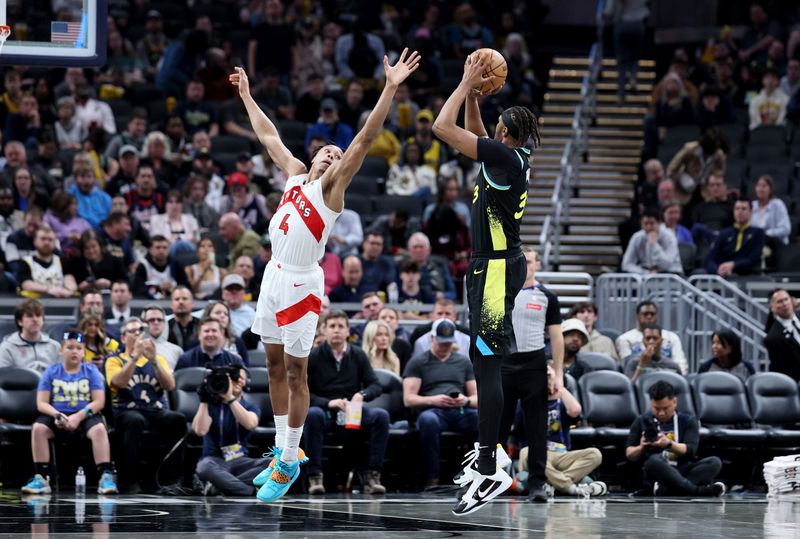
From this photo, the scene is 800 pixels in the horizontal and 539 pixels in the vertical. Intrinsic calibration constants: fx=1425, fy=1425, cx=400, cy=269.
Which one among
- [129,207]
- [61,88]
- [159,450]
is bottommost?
[159,450]

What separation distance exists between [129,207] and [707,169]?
7935 millimetres

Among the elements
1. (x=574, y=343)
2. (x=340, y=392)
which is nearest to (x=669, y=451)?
(x=574, y=343)

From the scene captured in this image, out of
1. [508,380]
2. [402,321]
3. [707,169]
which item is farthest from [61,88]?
[508,380]

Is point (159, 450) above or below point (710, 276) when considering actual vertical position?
below

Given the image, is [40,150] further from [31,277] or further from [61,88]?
[31,277]

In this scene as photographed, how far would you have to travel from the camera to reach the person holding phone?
42.9 ft

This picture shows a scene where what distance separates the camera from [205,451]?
42.0ft

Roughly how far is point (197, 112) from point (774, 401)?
1001 cm

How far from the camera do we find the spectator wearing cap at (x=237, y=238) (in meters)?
16.9

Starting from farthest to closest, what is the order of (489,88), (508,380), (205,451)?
(205,451) < (508,380) < (489,88)

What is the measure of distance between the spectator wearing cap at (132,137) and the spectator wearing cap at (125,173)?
635mm

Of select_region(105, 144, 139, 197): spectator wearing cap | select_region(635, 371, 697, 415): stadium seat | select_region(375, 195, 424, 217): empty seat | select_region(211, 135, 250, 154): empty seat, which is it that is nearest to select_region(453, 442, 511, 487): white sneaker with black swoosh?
select_region(635, 371, 697, 415): stadium seat

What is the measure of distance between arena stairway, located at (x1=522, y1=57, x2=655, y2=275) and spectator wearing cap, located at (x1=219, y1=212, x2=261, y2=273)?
4.83 m

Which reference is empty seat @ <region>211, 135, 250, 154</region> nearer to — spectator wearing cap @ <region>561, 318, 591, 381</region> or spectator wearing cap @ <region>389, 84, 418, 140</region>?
spectator wearing cap @ <region>389, 84, 418, 140</region>
